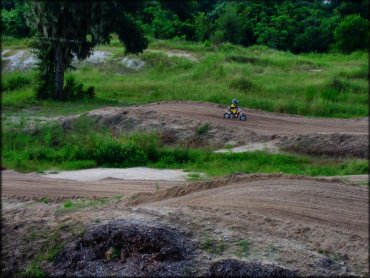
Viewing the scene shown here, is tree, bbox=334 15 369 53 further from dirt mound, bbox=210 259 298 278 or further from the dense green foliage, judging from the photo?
dirt mound, bbox=210 259 298 278

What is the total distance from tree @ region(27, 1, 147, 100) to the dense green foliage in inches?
192

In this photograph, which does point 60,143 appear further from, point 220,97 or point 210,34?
point 210,34

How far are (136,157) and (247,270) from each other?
1097 cm

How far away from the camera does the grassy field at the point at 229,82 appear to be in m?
28.5

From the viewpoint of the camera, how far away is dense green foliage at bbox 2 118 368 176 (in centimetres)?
1805

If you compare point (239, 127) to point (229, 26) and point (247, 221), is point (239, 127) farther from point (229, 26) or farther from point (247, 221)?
point (229, 26)

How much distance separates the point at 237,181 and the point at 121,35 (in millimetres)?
18968

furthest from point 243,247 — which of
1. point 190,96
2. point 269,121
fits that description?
point 190,96

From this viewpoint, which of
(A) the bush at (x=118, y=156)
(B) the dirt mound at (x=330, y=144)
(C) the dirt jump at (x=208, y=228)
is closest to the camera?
(C) the dirt jump at (x=208, y=228)

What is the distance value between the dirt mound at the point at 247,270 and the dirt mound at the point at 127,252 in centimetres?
46

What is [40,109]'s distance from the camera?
2747cm

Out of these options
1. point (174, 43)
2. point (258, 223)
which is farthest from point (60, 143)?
point (174, 43)

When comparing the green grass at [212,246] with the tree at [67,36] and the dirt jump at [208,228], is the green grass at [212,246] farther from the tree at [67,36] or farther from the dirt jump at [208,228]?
the tree at [67,36]

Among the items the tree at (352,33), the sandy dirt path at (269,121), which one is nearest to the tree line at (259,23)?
the tree at (352,33)
